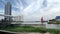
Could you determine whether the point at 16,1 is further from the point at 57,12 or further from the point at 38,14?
the point at 57,12

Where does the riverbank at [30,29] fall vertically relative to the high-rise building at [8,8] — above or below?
below

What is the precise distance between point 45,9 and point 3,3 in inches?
48.9

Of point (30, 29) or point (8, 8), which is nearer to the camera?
point (30, 29)

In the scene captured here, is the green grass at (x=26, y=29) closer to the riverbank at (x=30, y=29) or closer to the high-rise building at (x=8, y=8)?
the riverbank at (x=30, y=29)

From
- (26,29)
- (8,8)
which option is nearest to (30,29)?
(26,29)

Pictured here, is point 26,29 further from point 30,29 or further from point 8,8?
point 8,8

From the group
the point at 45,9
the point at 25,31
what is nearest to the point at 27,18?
the point at 25,31

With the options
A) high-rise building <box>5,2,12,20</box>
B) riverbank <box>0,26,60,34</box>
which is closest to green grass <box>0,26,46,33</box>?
riverbank <box>0,26,60,34</box>

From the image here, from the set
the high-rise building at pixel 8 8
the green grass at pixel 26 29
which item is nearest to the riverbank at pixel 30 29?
the green grass at pixel 26 29

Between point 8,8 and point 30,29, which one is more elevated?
point 8,8

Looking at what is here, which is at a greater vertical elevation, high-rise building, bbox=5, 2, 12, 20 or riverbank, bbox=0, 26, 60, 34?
high-rise building, bbox=5, 2, 12, 20

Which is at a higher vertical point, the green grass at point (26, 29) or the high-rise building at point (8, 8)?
the high-rise building at point (8, 8)

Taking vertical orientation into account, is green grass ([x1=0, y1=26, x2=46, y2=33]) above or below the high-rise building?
below

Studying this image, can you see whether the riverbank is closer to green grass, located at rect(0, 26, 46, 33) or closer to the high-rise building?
green grass, located at rect(0, 26, 46, 33)
